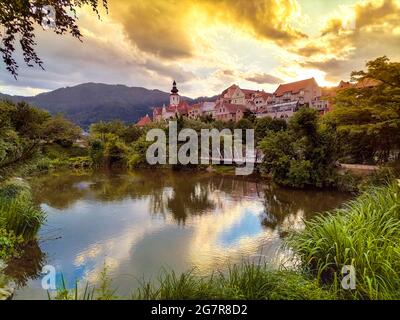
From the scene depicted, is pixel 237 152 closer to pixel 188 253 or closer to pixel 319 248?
pixel 188 253

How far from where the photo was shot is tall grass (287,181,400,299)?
9.57 feet

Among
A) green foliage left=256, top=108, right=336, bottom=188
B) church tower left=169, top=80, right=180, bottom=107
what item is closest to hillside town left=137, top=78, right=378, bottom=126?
church tower left=169, top=80, right=180, bottom=107

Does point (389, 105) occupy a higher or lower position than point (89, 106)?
lower

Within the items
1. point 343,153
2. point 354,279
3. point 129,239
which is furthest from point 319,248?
point 343,153

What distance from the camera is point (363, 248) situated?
3312 millimetres

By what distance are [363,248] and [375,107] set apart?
6.37m

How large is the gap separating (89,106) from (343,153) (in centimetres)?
1205

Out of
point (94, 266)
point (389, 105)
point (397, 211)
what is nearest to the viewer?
point (397, 211)

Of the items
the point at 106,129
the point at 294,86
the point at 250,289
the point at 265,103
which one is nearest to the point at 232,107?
the point at 265,103

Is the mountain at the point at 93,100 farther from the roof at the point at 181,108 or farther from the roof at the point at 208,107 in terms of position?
the roof at the point at 181,108

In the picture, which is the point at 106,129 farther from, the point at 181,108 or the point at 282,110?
the point at 181,108

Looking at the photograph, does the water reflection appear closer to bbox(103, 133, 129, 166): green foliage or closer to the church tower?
bbox(103, 133, 129, 166): green foliage

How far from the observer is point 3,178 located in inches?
64.7

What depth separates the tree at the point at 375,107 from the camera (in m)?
8.07
